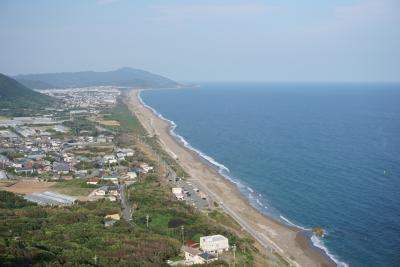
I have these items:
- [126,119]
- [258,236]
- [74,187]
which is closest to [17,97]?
[126,119]

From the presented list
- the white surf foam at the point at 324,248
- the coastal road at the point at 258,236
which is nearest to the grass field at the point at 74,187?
the coastal road at the point at 258,236

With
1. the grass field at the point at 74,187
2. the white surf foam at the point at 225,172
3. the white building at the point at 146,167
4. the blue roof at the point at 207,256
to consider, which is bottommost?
the white surf foam at the point at 225,172

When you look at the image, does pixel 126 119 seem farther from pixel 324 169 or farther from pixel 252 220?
pixel 252 220

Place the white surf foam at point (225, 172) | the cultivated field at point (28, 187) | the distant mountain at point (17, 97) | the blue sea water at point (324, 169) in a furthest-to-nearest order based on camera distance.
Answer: the distant mountain at point (17, 97) → the cultivated field at point (28, 187) → the blue sea water at point (324, 169) → the white surf foam at point (225, 172)

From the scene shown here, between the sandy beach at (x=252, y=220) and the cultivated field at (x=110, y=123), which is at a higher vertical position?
the cultivated field at (x=110, y=123)

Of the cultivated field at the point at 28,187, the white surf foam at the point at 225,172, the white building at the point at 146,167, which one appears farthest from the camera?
the white building at the point at 146,167

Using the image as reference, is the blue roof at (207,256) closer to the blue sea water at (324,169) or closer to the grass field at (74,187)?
the blue sea water at (324,169)
